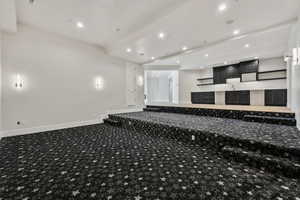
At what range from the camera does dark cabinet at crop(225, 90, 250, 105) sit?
7.28 meters

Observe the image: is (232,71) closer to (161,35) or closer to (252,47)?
(252,47)

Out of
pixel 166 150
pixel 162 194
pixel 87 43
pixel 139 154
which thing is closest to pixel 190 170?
pixel 162 194

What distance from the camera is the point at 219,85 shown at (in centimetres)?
846

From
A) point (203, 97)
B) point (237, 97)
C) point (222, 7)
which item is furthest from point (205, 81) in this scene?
point (222, 7)

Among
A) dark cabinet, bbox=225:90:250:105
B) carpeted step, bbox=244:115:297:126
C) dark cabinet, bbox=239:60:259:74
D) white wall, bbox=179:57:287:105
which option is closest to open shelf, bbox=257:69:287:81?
white wall, bbox=179:57:287:105

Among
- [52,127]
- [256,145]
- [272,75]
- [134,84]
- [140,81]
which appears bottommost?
[52,127]

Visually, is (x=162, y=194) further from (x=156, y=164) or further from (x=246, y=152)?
(x=246, y=152)

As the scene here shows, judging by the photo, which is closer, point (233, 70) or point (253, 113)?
point (253, 113)

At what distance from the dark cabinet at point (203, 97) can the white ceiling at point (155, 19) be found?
4155mm

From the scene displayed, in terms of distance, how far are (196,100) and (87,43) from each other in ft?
23.6

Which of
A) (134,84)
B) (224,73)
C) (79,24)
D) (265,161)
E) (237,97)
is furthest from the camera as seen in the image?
(224,73)

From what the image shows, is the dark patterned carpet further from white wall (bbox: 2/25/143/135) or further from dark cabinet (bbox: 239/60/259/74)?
dark cabinet (bbox: 239/60/259/74)

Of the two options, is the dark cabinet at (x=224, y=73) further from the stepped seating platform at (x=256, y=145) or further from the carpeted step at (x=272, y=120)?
the stepped seating platform at (x=256, y=145)

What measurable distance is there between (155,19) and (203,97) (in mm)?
6752
